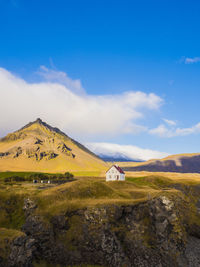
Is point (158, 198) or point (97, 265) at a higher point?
point (158, 198)

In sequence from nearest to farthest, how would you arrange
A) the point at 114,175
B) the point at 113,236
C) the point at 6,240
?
the point at 6,240
the point at 113,236
the point at 114,175

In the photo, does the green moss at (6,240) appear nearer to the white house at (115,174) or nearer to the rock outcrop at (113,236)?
the rock outcrop at (113,236)

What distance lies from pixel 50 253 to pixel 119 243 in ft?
46.7

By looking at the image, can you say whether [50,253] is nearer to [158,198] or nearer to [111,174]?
[158,198]

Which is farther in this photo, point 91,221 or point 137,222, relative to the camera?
point 137,222

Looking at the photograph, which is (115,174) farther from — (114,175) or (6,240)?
(6,240)

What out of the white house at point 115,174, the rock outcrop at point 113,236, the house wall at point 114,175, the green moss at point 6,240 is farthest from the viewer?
the house wall at point 114,175

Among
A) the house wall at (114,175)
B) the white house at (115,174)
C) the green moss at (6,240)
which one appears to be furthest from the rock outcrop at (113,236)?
the house wall at (114,175)

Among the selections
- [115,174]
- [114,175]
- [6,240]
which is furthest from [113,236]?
[114,175]

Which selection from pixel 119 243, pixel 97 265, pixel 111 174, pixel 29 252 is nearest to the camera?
pixel 29 252

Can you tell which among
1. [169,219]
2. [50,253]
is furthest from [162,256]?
[50,253]

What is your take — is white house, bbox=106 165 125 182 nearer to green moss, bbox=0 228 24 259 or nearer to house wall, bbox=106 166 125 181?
house wall, bbox=106 166 125 181

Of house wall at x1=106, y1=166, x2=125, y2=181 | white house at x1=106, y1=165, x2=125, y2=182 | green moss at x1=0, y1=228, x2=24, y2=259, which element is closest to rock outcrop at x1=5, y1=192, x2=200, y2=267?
green moss at x1=0, y1=228, x2=24, y2=259

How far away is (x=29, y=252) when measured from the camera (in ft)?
108
